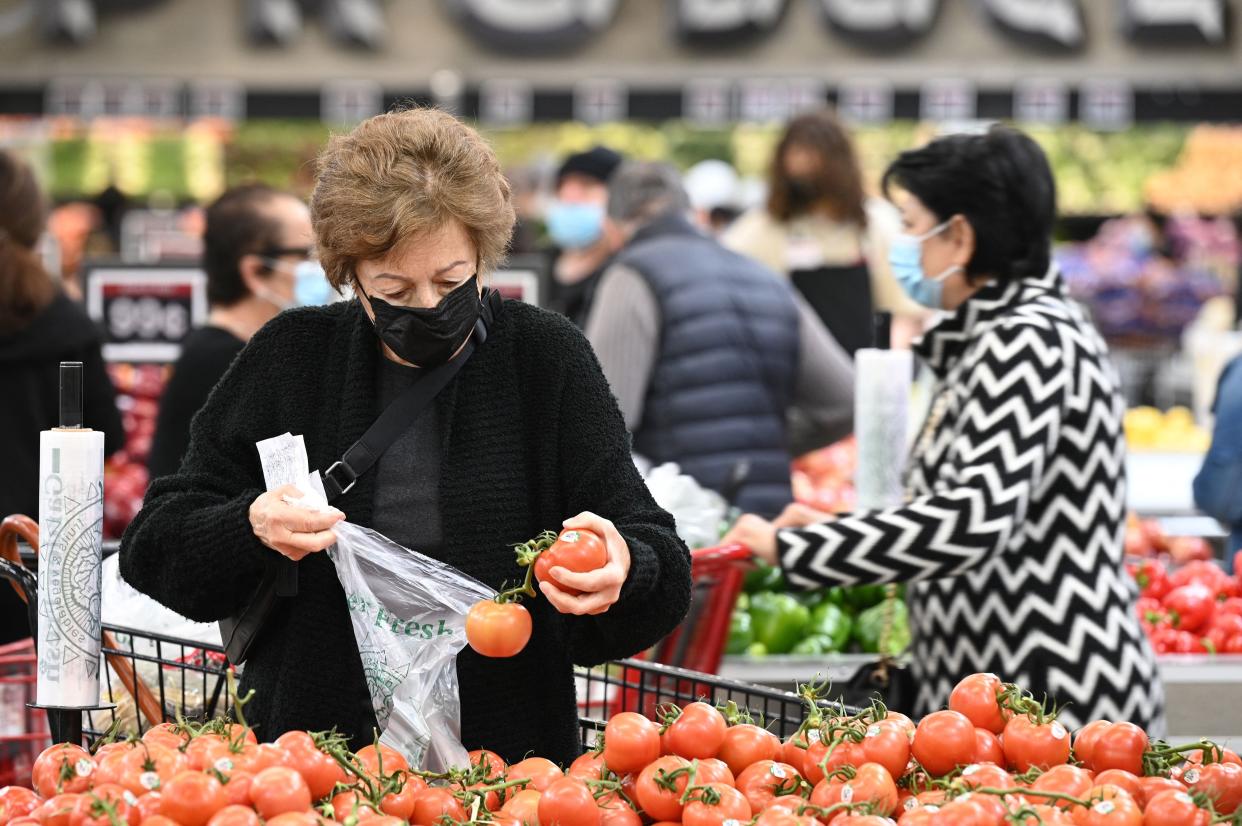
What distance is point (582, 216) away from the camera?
24.7ft

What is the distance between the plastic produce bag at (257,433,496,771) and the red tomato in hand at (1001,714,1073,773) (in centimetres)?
72

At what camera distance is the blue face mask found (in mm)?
7512

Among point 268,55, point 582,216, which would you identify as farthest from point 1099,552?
point 268,55

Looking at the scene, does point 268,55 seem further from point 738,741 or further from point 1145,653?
point 738,741

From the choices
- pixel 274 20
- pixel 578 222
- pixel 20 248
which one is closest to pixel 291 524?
pixel 20 248

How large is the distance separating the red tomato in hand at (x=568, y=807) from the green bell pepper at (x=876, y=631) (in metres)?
2.45

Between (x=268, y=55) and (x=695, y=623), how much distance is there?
9211mm

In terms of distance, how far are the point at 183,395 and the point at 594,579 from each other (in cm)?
244

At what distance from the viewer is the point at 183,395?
425cm

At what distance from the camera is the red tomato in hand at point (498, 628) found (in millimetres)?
2135

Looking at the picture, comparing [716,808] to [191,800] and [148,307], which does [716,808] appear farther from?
[148,307]

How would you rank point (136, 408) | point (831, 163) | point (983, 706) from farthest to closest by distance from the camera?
point (831, 163) < point (136, 408) < point (983, 706)

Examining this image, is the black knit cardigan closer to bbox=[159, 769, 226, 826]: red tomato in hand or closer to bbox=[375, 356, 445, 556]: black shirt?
bbox=[375, 356, 445, 556]: black shirt

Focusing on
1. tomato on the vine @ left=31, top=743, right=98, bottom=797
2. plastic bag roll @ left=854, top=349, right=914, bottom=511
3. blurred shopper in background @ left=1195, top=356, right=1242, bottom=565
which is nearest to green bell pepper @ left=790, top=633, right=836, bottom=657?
plastic bag roll @ left=854, top=349, right=914, bottom=511
